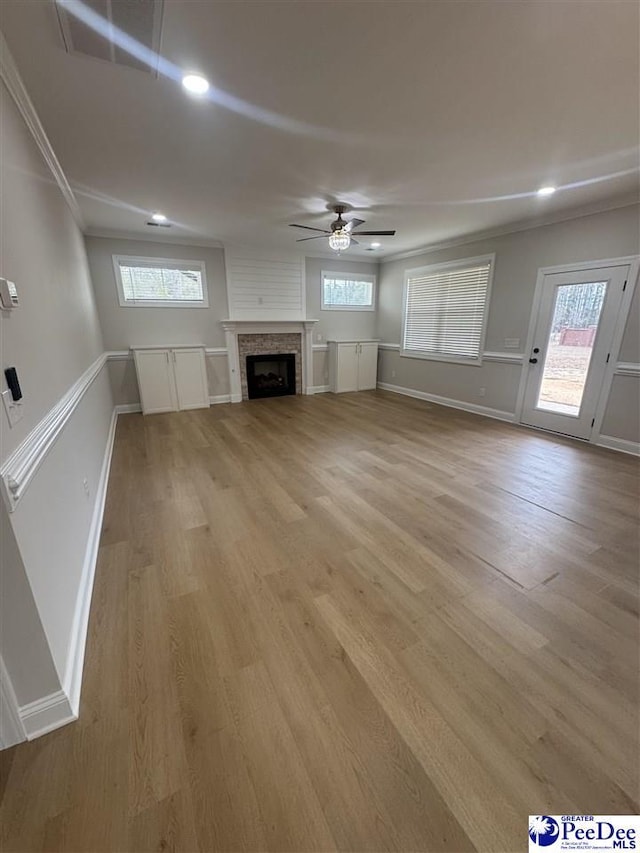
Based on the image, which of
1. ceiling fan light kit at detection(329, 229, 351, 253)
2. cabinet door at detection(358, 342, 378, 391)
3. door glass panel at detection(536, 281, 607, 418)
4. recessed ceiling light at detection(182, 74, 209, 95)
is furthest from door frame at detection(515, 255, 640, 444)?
recessed ceiling light at detection(182, 74, 209, 95)

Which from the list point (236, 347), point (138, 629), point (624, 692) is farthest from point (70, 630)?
point (236, 347)

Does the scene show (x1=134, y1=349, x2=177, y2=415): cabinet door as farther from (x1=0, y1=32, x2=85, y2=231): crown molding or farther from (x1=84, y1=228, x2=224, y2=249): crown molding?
(x1=0, y1=32, x2=85, y2=231): crown molding

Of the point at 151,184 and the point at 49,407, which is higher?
the point at 151,184

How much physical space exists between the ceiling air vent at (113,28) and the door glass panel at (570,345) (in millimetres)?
4403

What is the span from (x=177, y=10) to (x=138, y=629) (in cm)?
270

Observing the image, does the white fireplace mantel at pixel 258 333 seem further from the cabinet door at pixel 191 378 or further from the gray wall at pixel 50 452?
the gray wall at pixel 50 452

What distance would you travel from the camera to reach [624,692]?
1302 millimetres

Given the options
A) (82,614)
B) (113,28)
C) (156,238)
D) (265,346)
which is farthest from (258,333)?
(82,614)

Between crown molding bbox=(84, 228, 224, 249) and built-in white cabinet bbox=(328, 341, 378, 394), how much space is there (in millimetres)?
2637

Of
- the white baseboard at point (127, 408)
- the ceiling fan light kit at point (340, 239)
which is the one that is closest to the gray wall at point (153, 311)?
the white baseboard at point (127, 408)

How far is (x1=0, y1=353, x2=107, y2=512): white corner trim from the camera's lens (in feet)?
3.21

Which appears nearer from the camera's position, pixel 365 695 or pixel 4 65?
pixel 365 695

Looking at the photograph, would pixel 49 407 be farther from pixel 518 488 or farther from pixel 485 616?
pixel 518 488

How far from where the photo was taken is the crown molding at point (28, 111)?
5.32 ft
